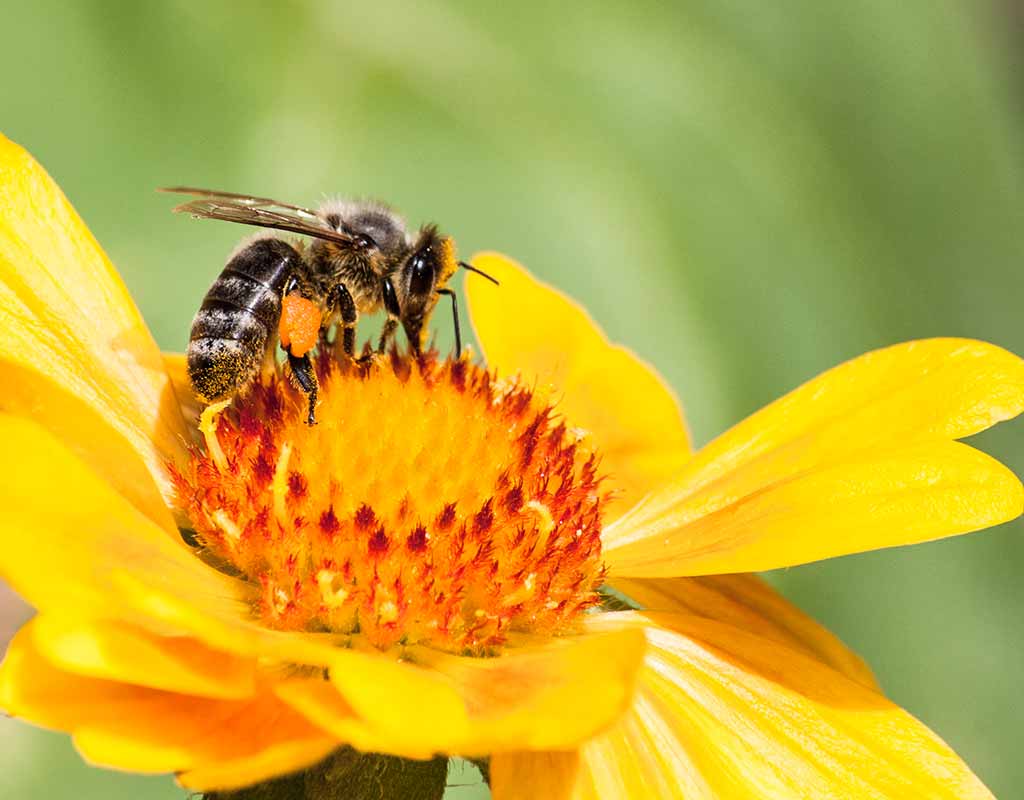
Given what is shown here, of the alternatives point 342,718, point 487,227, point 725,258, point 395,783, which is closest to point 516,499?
point 395,783

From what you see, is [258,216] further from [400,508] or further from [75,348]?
[400,508]

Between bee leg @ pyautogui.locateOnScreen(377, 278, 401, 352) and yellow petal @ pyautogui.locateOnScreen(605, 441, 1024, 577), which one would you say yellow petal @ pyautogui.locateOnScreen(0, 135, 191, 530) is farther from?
yellow petal @ pyautogui.locateOnScreen(605, 441, 1024, 577)

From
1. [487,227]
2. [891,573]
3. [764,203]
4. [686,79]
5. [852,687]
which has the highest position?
[686,79]

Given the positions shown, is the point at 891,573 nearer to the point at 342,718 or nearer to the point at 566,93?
the point at 566,93

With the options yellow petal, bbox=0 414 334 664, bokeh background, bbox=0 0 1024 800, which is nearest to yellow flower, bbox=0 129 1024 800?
yellow petal, bbox=0 414 334 664

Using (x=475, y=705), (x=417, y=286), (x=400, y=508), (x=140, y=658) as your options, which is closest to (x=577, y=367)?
(x=417, y=286)

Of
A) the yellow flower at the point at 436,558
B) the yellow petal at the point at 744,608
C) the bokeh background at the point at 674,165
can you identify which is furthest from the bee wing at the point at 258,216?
the bokeh background at the point at 674,165
